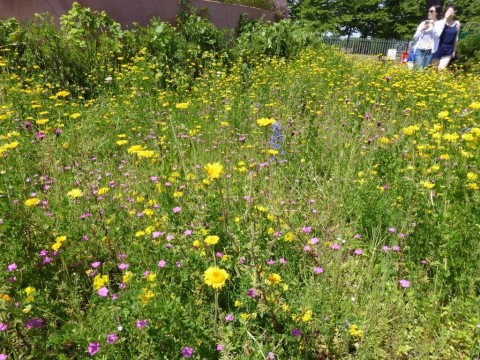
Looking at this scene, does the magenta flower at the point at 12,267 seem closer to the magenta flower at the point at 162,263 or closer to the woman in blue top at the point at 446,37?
the magenta flower at the point at 162,263

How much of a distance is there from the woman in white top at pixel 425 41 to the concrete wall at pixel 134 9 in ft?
14.0

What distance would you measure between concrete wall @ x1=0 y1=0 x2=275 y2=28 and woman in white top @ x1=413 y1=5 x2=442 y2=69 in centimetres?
427

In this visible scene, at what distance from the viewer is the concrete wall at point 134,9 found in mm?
6316

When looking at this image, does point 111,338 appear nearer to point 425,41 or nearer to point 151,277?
point 151,277

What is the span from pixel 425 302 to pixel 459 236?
44 cm

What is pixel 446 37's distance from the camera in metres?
8.11

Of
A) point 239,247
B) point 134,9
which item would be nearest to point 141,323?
point 239,247

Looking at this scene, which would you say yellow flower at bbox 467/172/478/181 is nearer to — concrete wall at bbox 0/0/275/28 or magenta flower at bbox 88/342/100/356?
magenta flower at bbox 88/342/100/356

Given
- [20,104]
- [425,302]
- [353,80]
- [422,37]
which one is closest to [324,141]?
[425,302]

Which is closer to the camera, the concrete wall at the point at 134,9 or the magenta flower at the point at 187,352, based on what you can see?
the magenta flower at the point at 187,352

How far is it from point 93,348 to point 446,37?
31.2 feet

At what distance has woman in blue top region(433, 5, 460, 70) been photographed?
790 centimetres

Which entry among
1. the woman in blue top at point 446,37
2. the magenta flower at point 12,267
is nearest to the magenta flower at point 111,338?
the magenta flower at point 12,267

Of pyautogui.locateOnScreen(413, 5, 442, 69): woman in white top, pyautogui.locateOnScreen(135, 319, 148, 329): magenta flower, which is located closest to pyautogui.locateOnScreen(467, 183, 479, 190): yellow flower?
pyautogui.locateOnScreen(135, 319, 148, 329): magenta flower
